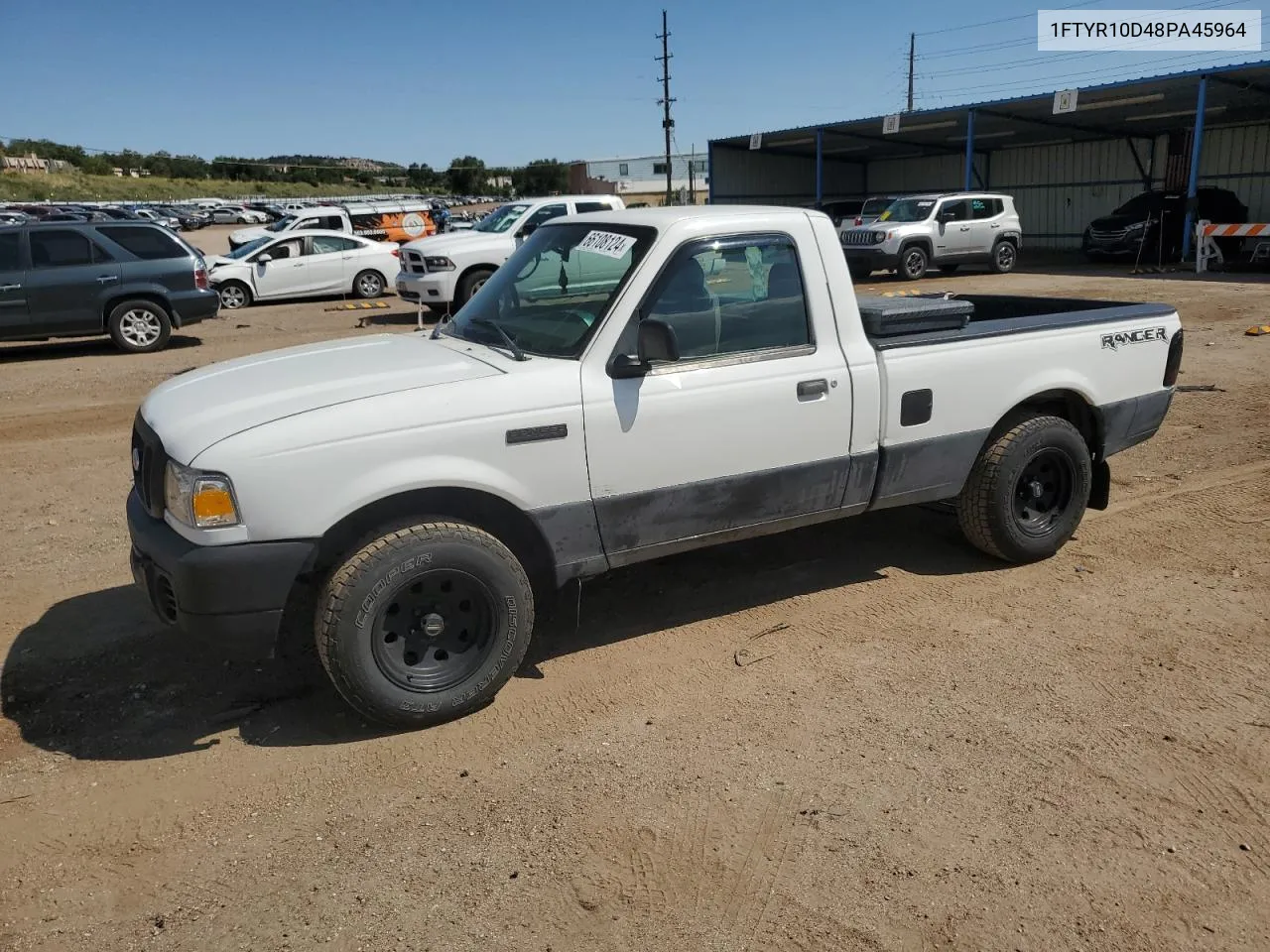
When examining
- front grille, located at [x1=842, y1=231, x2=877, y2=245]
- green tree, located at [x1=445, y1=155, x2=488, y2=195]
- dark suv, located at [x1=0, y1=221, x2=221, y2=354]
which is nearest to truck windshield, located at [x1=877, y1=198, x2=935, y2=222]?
front grille, located at [x1=842, y1=231, x2=877, y2=245]

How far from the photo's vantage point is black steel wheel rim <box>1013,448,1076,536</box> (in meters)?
5.15

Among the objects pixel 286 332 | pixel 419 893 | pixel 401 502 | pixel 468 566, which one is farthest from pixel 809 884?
pixel 286 332

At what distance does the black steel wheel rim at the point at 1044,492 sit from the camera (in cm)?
515

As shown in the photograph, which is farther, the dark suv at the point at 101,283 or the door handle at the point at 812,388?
the dark suv at the point at 101,283

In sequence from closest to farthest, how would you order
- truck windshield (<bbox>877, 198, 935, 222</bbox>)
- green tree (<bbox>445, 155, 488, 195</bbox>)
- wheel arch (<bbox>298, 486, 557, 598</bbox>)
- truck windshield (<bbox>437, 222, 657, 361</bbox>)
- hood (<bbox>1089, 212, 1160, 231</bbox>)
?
1. wheel arch (<bbox>298, 486, 557, 598</bbox>)
2. truck windshield (<bbox>437, 222, 657, 361</bbox>)
3. truck windshield (<bbox>877, 198, 935, 222</bbox>)
4. hood (<bbox>1089, 212, 1160, 231</bbox>)
5. green tree (<bbox>445, 155, 488, 195</bbox>)

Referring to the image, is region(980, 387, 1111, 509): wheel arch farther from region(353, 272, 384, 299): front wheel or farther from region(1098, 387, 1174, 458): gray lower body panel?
region(353, 272, 384, 299): front wheel

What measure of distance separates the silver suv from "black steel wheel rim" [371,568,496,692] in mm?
19923

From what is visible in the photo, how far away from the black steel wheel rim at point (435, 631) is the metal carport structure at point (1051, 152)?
24053 millimetres

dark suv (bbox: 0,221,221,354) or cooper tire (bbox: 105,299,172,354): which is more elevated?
dark suv (bbox: 0,221,221,354)

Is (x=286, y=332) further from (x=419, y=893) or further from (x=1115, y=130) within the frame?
(x=1115, y=130)

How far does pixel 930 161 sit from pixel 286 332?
2989 cm

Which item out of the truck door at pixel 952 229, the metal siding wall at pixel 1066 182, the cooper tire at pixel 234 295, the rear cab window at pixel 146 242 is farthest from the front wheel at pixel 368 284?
the metal siding wall at pixel 1066 182

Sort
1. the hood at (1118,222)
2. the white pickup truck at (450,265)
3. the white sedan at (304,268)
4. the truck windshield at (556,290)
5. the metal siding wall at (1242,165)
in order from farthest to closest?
the metal siding wall at (1242,165), the hood at (1118,222), the white sedan at (304,268), the white pickup truck at (450,265), the truck windshield at (556,290)

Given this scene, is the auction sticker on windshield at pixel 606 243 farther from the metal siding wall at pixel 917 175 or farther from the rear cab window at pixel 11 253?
the metal siding wall at pixel 917 175
